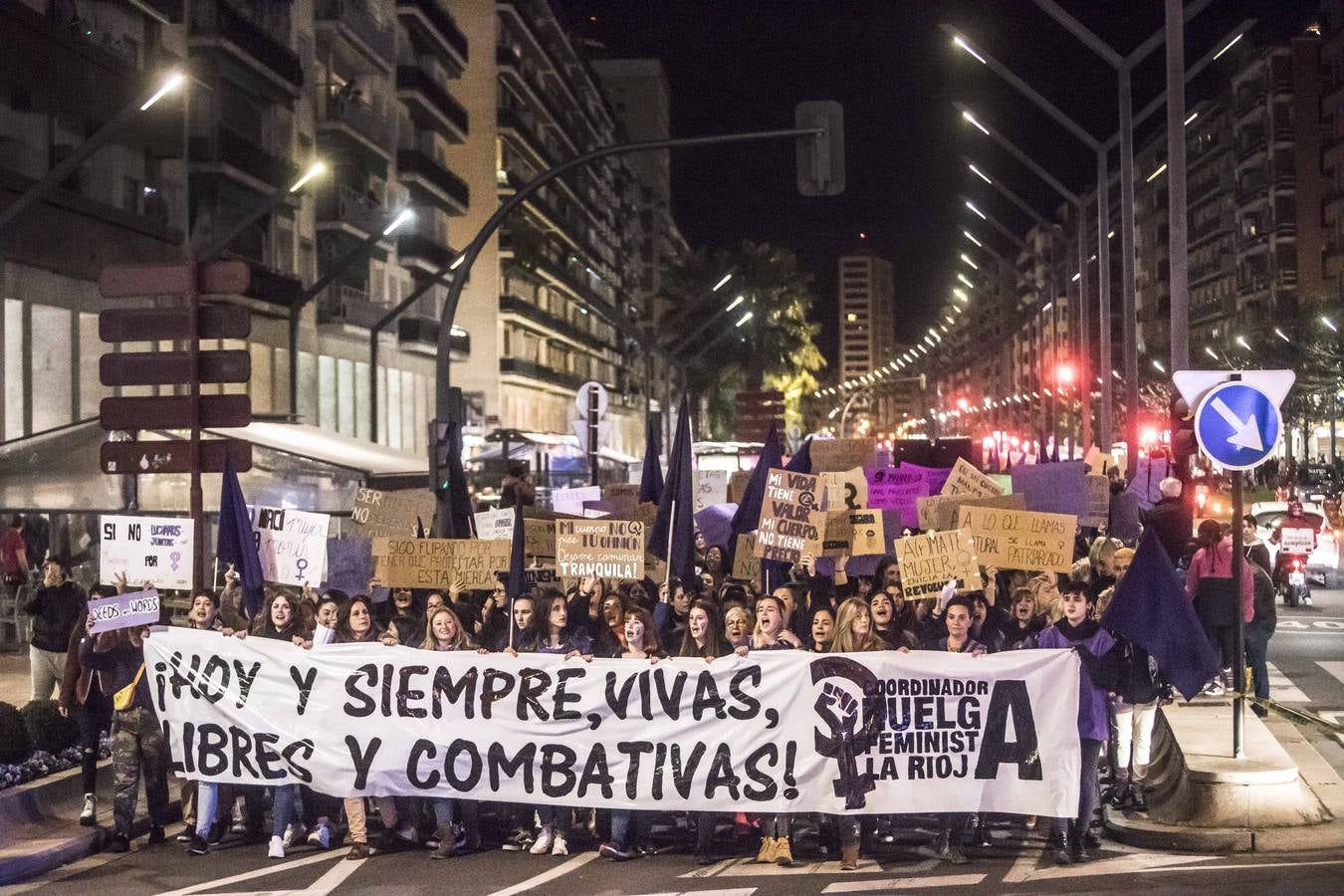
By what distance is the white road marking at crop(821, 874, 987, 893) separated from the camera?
931 cm

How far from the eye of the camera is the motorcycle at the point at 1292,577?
26.4 m

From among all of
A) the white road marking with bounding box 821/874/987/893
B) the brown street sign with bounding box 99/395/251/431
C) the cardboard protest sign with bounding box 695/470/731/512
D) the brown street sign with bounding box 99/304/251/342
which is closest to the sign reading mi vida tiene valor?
the white road marking with bounding box 821/874/987/893

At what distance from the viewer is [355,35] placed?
5041 centimetres

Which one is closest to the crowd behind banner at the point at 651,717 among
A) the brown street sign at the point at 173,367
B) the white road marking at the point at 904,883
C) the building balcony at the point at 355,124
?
the white road marking at the point at 904,883

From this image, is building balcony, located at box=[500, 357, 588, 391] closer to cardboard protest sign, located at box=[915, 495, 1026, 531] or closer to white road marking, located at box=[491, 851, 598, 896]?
cardboard protest sign, located at box=[915, 495, 1026, 531]

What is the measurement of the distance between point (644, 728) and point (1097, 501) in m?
10.3

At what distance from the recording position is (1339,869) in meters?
9.52

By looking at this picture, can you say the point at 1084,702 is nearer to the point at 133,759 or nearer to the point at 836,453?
the point at 133,759

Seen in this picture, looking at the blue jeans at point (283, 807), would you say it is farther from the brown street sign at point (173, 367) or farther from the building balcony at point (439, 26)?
the building balcony at point (439, 26)

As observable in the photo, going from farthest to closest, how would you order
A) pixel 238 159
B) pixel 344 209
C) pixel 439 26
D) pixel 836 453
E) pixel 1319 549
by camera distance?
pixel 439 26 → pixel 344 209 → pixel 238 159 → pixel 1319 549 → pixel 836 453

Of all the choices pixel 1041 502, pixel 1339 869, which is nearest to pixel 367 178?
pixel 1041 502

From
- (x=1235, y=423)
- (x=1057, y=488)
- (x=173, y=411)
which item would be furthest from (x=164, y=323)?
(x=1057, y=488)

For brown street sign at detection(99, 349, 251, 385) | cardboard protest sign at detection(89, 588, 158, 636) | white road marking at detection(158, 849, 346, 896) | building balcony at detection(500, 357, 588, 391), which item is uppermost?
building balcony at detection(500, 357, 588, 391)

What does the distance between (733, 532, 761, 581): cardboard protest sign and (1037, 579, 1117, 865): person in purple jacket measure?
5669 millimetres
